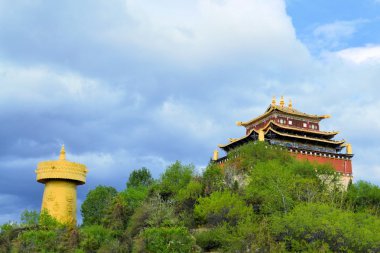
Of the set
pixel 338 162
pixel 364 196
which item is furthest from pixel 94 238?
pixel 338 162

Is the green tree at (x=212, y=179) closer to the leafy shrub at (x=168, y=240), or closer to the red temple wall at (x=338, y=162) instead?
the leafy shrub at (x=168, y=240)

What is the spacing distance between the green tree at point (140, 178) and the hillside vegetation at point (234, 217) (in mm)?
11315

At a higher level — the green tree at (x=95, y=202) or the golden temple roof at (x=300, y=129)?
the golden temple roof at (x=300, y=129)

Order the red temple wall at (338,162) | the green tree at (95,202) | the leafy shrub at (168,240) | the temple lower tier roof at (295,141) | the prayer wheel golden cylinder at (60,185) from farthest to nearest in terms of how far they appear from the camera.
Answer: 1. the red temple wall at (338,162)
2. the temple lower tier roof at (295,141)
3. the green tree at (95,202)
4. the prayer wheel golden cylinder at (60,185)
5. the leafy shrub at (168,240)

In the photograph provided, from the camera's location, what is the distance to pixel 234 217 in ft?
130

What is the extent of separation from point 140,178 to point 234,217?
28295 mm

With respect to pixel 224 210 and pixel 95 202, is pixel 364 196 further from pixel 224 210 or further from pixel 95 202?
pixel 95 202

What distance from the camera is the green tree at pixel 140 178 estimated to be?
6581cm

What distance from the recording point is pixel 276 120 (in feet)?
210

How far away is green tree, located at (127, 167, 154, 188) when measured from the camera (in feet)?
216

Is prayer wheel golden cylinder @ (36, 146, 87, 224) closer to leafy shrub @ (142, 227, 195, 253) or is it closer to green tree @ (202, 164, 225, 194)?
green tree @ (202, 164, 225, 194)

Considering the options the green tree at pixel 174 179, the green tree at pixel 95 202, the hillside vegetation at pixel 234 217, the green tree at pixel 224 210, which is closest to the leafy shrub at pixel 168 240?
the hillside vegetation at pixel 234 217

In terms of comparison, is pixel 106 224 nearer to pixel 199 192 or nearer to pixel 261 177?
pixel 199 192

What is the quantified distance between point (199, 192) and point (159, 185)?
6456mm
